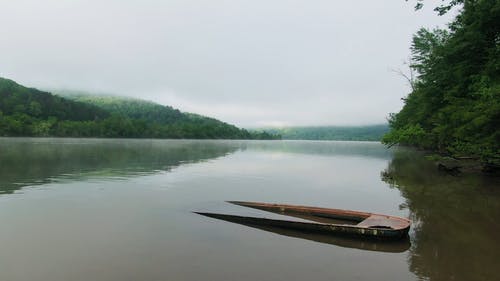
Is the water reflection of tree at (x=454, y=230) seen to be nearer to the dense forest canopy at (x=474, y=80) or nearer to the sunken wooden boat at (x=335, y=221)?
the sunken wooden boat at (x=335, y=221)

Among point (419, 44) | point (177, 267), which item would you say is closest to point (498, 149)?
point (177, 267)

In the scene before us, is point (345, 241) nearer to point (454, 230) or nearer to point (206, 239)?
point (206, 239)

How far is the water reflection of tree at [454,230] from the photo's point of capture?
952 centimetres

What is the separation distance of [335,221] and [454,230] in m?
4.72

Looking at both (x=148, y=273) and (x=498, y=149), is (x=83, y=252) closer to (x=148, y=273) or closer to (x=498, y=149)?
(x=148, y=273)

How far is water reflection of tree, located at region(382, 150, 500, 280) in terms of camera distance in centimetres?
952

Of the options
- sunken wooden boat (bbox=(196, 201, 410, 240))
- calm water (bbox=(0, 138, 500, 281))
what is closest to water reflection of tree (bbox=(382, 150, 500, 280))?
calm water (bbox=(0, 138, 500, 281))

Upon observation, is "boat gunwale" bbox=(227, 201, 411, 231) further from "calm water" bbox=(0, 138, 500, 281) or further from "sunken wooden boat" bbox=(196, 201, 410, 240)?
"calm water" bbox=(0, 138, 500, 281)

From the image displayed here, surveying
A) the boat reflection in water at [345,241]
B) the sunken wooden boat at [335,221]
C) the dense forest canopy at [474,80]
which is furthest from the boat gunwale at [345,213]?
the dense forest canopy at [474,80]

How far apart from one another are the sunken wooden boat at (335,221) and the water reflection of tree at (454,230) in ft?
2.88

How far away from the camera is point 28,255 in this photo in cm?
1008

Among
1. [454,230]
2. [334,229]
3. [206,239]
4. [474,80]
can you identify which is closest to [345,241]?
[334,229]

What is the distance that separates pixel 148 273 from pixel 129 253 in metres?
1.77

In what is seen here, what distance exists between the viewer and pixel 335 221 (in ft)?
48.2
